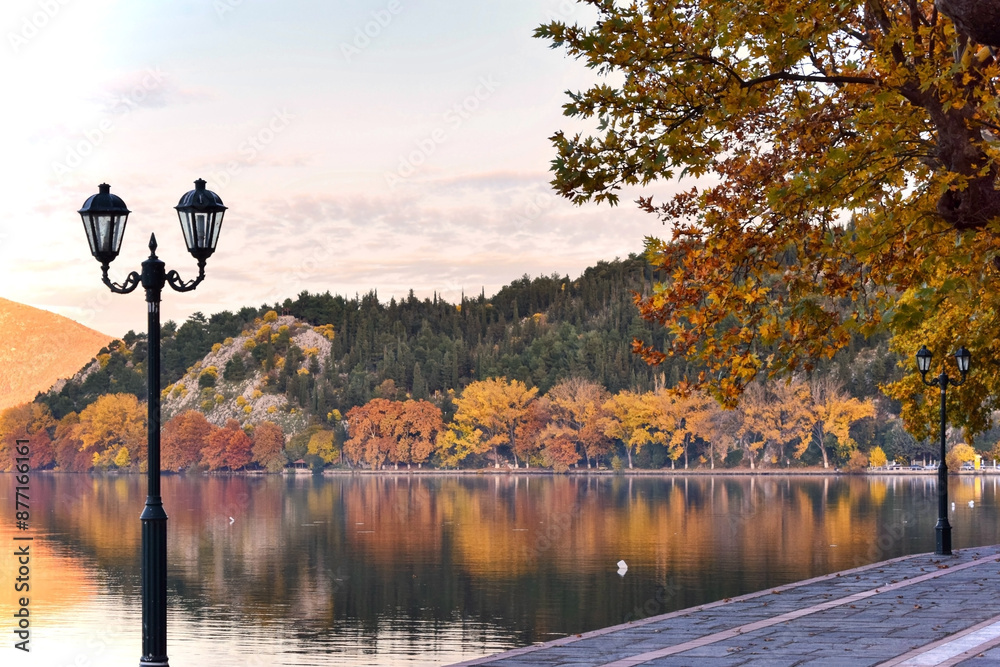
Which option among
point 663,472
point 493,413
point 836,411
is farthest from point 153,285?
point 493,413

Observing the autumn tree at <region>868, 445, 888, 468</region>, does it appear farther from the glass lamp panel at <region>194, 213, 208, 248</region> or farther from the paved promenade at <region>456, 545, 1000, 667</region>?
the glass lamp panel at <region>194, 213, 208, 248</region>

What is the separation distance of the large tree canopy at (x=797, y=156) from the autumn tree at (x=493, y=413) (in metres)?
159

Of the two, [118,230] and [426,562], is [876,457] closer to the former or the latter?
[426,562]

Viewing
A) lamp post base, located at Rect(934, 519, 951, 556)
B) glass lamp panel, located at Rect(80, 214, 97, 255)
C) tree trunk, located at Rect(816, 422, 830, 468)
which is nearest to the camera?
glass lamp panel, located at Rect(80, 214, 97, 255)

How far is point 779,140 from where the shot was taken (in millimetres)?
17656

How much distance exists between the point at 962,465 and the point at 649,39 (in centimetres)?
15327

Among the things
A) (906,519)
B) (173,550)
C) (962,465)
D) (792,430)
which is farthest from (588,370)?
(173,550)

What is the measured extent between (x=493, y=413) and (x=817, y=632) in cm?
15994

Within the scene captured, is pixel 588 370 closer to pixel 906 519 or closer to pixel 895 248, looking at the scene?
pixel 906 519

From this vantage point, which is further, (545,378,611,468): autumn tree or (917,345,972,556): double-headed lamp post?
(545,378,611,468): autumn tree

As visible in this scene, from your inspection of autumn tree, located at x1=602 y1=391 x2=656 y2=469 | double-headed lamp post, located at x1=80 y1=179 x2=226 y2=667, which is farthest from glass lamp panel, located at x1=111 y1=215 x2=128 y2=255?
autumn tree, located at x1=602 y1=391 x2=656 y2=469

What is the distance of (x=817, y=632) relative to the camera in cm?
1719

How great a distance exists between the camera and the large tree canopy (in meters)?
13.8

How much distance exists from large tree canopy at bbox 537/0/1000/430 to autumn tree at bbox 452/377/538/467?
159 meters
